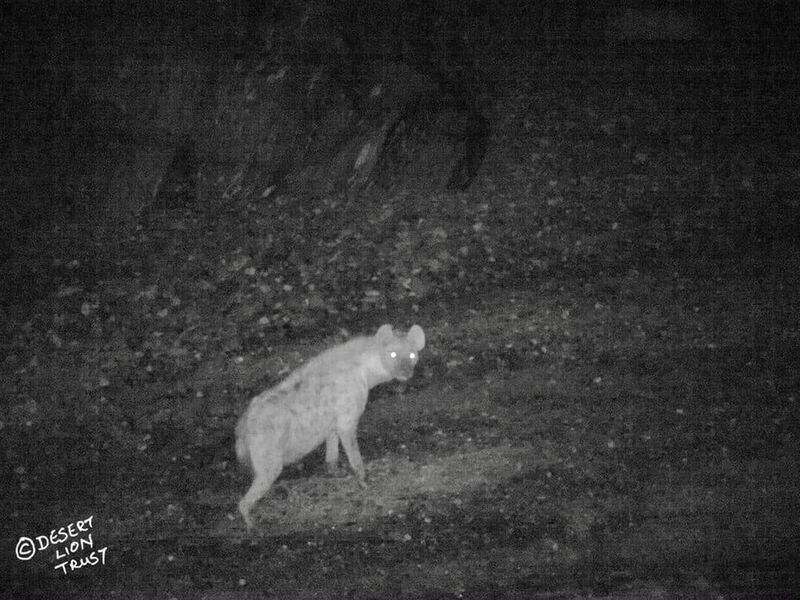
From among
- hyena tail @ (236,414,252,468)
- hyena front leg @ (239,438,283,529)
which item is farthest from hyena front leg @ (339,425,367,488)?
hyena tail @ (236,414,252,468)

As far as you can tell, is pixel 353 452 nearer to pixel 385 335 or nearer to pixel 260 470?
pixel 260 470

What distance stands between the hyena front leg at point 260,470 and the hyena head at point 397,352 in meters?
0.52

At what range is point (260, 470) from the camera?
8.09ft

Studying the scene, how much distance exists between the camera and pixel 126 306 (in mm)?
2656

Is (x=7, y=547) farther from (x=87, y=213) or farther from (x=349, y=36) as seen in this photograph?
(x=349, y=36)

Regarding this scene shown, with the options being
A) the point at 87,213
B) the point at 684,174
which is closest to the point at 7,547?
the point at 87,213

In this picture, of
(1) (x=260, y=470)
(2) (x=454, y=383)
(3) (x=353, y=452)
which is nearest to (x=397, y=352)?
(2) (x=454, y=383)

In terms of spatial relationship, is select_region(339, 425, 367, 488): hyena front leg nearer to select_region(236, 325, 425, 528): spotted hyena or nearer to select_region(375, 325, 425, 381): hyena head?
select_region(236, 325, 425, 528): spotted hyena

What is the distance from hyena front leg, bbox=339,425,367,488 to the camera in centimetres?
253

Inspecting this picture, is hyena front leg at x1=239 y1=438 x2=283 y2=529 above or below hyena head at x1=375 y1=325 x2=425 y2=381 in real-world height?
below

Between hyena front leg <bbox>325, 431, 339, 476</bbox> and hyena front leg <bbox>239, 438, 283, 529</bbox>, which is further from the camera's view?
hyena front leg <bbox>325, 431, 339, 476</bbox>

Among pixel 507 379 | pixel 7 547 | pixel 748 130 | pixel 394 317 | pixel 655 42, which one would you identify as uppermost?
pixel 655 42

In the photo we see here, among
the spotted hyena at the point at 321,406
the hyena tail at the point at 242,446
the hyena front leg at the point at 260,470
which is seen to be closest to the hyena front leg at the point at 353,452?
the spotted hyena at the point at 321,406

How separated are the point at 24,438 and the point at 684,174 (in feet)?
9.27
